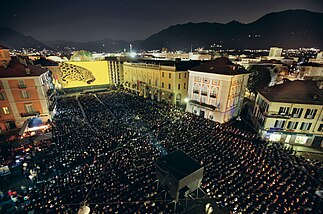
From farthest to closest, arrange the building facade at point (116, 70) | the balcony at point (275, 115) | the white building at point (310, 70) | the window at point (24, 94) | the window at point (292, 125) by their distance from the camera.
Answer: the building facade at point (116, 70) → the white building at point (310, 70) → the window at point (24, 94) → the window at point (292, 125) → the balcony at point (275, 115)

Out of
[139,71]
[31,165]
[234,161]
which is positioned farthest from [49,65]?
[234,161]

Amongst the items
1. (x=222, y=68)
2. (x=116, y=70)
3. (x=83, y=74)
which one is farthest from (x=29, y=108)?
(x=222, y=68)

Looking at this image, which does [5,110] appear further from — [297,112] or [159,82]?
[297,112]

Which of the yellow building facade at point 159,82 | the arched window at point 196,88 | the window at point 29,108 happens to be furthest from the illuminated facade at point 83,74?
the arched window at point 196,88

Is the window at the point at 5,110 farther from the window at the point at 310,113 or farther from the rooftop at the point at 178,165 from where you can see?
the window at the point at 310,113

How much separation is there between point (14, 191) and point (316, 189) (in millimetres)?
29886

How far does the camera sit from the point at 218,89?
30.5 m

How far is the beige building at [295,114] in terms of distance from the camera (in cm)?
2450

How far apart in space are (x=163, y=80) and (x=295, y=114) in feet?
94.9

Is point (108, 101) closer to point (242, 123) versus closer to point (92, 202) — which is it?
point (92, 202)

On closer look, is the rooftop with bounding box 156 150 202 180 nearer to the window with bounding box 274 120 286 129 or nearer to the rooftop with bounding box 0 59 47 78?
the window with bounding box 274 120 286 129

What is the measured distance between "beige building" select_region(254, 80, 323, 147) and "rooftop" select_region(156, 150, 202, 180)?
66.0 ft

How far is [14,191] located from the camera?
15.2 meters

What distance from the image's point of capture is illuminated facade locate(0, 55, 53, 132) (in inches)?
993
